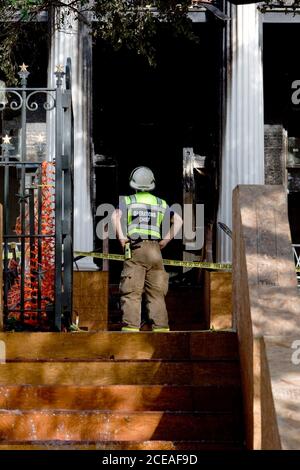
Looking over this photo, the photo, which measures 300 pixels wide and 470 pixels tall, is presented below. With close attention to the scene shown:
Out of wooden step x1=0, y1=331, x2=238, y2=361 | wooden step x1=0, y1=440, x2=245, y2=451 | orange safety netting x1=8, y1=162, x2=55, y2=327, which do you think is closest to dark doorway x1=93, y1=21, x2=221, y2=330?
orange safety netting x1=8, y1=162, x2=55, y2=327

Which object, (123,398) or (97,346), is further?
(97,346)

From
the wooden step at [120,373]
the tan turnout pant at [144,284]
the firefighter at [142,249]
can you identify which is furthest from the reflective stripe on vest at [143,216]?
the wooden step at [120,373]

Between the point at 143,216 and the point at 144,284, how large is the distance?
30.1 inches

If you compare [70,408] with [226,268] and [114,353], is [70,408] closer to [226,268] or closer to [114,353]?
[114,353]

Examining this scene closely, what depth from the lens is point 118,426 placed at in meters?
5.10

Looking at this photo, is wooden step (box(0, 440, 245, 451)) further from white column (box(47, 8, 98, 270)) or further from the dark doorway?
the dark doorway

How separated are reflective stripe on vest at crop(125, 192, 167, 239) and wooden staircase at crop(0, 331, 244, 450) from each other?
2.36 m

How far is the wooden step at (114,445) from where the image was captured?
483cm

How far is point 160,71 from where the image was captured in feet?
51.9

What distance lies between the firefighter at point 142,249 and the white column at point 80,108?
4218 mm

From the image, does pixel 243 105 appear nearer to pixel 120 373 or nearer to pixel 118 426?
pixel 120 373

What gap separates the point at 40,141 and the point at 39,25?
2930mm

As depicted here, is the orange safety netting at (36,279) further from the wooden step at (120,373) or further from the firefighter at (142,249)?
the wooden step at (120,373)

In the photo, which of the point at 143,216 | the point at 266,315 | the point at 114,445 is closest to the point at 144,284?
the point at 143,216
